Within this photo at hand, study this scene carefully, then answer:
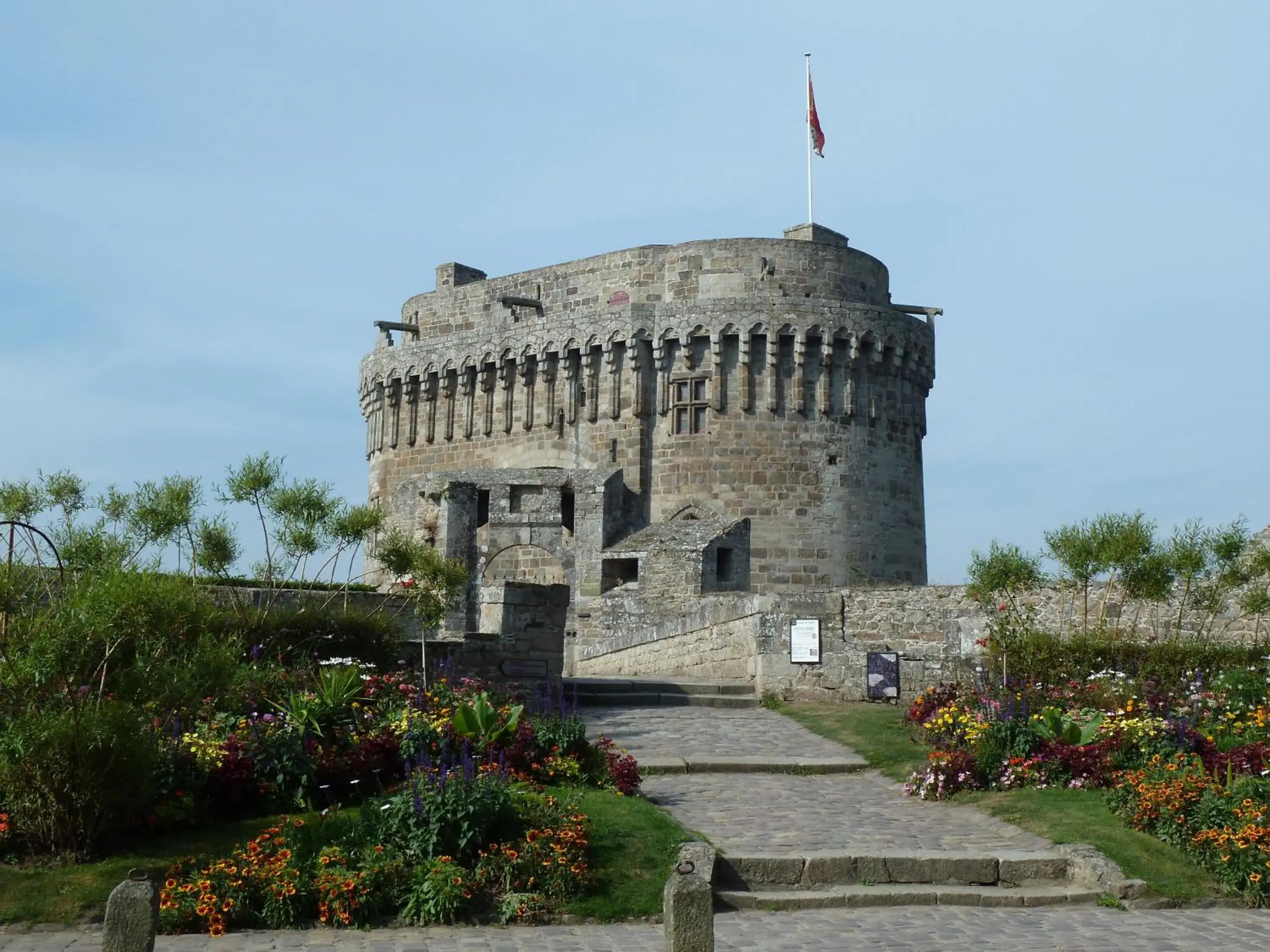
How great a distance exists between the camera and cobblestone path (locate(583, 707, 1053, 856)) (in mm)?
11422

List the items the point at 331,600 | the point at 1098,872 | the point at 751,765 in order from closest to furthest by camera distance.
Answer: the point at 1098,872, the point at 751,765, the point at 331,600

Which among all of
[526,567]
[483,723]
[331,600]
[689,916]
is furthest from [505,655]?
[526,567]

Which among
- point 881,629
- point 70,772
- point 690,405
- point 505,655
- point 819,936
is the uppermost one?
point 690,405

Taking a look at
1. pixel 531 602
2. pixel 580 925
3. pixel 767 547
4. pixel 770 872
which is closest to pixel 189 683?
pixel 580 925

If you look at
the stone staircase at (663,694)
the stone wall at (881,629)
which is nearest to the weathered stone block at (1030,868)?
the stone wall at (881,629)

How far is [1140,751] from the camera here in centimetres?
1331

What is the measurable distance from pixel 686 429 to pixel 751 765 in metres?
20.7

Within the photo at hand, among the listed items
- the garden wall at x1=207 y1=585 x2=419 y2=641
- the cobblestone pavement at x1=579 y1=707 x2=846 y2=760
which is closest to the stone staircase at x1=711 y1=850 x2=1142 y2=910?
the cobblestone pavement at x1=579 y1=707 x2=846 y2=760

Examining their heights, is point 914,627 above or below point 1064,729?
above

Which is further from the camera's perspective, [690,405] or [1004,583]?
[690,405]

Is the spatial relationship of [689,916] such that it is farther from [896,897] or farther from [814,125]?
[814,125]

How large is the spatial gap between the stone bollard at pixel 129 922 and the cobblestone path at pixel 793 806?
5.14 m

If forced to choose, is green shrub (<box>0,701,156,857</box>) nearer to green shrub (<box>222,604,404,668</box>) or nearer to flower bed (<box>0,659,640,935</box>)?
flower bed (<box>0,659,640,935</box>)

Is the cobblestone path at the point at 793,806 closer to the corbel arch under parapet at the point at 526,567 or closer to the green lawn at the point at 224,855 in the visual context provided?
the green lawn at the point at 224,855
